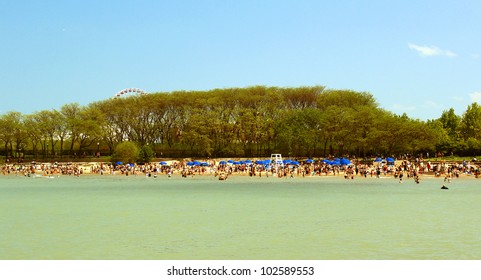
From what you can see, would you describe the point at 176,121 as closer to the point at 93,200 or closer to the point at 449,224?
the point at 93,200

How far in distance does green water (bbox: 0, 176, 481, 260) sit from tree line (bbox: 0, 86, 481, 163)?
1657 inches

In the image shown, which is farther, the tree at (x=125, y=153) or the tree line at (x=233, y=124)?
the tree line at (x=233, y=124)

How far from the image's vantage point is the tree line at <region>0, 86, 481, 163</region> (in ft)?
308

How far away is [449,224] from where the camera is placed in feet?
98.2

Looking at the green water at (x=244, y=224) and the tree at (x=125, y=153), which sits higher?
the tree at (x=125, y=153)

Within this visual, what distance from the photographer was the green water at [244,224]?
921 inches

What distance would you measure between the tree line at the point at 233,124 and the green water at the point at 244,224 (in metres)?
42.1

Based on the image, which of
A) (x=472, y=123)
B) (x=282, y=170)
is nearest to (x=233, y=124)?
(x=282, y=170)

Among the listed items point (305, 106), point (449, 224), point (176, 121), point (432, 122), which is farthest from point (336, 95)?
point (449, 224)

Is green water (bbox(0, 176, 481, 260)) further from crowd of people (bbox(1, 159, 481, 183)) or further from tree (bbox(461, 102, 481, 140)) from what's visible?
tree (bbox(461, 102, 481, 140))

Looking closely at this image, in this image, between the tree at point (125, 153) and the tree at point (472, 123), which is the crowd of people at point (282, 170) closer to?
the tree at point (125, 153)

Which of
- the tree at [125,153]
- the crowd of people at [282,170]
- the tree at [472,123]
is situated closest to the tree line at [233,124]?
the tree at [472,123]

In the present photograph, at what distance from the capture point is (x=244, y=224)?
3069 cm

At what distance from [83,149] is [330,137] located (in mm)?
49648
